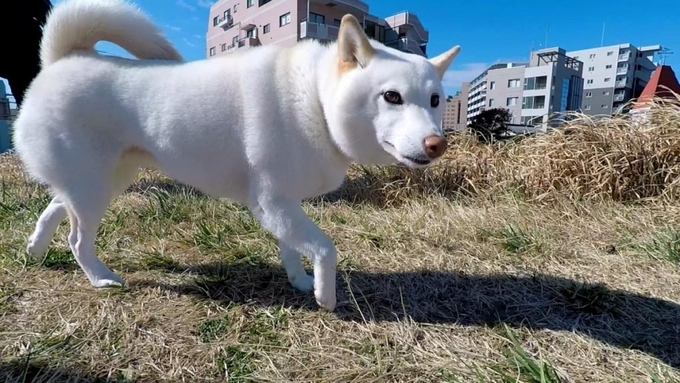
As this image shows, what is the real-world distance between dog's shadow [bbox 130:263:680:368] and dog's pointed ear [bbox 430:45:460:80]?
102cm

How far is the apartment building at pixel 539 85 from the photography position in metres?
40.4

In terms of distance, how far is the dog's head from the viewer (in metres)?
1.29

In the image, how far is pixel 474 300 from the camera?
1755mm

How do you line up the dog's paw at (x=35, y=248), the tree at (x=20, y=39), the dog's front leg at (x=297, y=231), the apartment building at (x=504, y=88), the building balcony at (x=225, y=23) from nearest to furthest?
the dog's front leg at (x=297, y=231) < the dog's paw at (x=35, y=248) < the tree at (x=20, y=39) < the building balcony at (x=225, y=23) < the apartment building at (x=504, y=88)

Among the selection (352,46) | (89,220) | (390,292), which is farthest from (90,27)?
(390,292)

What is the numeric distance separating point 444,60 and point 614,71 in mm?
65614

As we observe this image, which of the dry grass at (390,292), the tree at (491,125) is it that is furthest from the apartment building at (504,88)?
the dry grass at (390,292)

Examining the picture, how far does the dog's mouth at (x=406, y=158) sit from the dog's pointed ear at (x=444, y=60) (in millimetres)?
465

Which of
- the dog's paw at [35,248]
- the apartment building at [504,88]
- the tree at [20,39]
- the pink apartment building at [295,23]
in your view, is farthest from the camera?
the apartment building at [504,88]

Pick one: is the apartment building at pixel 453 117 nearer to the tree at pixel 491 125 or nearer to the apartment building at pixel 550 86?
the tree at pixel 491 125

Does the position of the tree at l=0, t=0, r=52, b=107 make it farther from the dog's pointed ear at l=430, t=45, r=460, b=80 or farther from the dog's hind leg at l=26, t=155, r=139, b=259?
the dog's pointed ear at l=430, t=45, r=460, b=80

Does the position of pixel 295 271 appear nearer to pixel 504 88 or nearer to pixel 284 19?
pixel 284 19

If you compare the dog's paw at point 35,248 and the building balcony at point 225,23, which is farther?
the building balcony at point 225,23

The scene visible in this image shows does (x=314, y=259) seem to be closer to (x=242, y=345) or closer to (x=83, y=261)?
(x=242, y=345)
